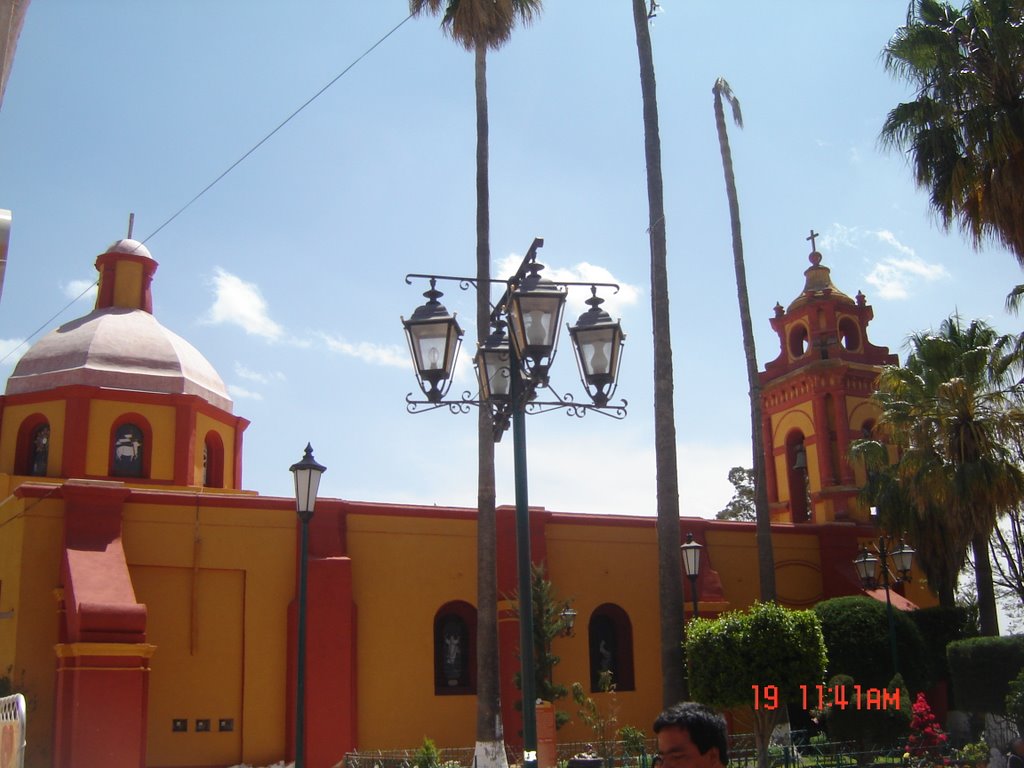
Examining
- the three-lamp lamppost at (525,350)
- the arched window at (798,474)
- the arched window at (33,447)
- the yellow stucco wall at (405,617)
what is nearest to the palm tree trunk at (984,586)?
the arched window at (798,474)

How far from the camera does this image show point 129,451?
22.6 meters

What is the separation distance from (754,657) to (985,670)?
729cm

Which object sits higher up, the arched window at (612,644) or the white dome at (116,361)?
the white dome at (116,361)

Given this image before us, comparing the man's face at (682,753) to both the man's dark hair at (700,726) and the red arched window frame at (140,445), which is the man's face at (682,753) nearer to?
the man's dark hair at (700,726)

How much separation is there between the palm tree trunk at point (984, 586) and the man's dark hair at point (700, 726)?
18.1 meters

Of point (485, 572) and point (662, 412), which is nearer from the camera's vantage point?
point (662, 412)

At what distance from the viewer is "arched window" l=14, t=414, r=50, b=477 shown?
2245cm

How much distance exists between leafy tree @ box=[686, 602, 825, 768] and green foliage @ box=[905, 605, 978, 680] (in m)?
8.40

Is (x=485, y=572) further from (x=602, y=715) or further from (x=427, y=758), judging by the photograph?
(x=602, y=715)

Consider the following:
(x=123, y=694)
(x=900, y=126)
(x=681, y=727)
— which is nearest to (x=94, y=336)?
(x=123, y=694)

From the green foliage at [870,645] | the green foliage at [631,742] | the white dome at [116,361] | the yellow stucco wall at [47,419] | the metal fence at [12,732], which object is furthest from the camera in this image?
the white dome at [116,361]

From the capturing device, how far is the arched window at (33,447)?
22453mm

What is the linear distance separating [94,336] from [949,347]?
736 inches

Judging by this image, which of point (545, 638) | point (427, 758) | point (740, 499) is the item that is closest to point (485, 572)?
point (545, 638)
